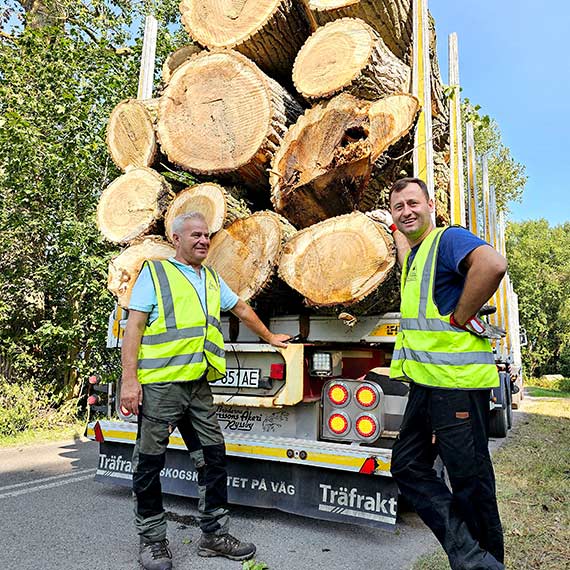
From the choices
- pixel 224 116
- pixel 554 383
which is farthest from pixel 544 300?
pixel 224 116

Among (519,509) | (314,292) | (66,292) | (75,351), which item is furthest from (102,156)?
(519,509)

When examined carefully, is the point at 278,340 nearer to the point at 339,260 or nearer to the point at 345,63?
the point at 339,260

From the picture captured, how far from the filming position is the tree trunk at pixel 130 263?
154 inches

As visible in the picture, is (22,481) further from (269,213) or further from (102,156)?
(102,156)

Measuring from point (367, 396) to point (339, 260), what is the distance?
910 millimetres

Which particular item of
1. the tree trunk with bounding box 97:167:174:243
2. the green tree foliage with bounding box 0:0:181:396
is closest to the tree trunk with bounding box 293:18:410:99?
the tree trunk with bounding box 97:167:174:243

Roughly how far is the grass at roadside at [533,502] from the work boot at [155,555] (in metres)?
1.32

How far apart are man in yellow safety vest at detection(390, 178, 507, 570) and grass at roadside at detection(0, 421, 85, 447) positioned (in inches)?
227

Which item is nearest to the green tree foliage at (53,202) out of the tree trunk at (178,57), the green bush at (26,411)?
the green bush at (26,411)

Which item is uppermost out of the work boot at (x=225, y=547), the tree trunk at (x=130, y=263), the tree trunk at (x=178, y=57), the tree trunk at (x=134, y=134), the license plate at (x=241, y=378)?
the tree trunk at (x=178, y=57)

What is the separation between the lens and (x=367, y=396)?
11.1 feet

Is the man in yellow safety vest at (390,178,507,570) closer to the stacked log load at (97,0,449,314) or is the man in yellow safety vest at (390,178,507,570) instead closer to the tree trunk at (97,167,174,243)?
the stacked log load at (97,0,449,314)

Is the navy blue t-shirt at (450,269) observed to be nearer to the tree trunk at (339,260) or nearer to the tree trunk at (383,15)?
the tree trunk at (339,260)

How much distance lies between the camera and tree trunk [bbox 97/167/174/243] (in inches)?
160
